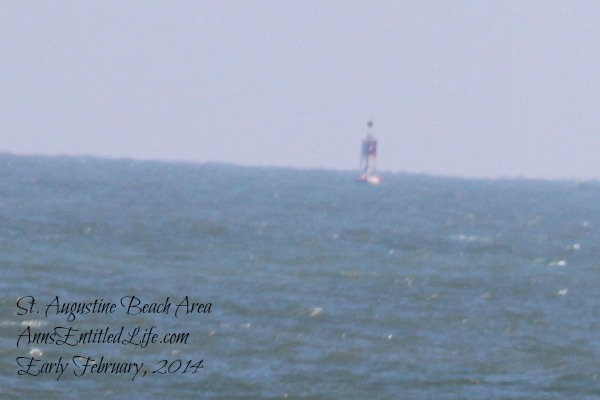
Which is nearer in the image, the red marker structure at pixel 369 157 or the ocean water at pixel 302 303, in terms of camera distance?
the ocean water at pixel 302 303

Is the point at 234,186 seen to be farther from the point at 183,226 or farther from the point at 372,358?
the point at 372,358

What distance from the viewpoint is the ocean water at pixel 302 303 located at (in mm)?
32375

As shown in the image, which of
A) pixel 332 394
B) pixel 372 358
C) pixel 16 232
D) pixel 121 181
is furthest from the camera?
pixel 121 181

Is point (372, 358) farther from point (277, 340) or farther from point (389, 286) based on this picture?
point (389, 286)

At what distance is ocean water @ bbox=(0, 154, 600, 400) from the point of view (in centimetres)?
Result: 3238

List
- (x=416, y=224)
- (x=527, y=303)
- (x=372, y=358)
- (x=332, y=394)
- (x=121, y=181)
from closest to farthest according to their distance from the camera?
(x=332, y=394) < (x=372, y=358) < (x=527, y=303) < (x=416, y=224) < (x=121, y=181)

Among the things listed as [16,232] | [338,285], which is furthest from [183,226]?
[338,285]

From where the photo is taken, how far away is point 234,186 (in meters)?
123

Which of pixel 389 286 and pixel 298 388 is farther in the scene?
pixel 389 286

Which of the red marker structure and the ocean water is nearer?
the ocean water

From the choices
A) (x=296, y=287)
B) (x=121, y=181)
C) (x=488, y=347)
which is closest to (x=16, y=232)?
(x=296, y=287)

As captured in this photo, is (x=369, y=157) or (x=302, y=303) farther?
(x=369, y=157)

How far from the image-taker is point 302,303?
140ft

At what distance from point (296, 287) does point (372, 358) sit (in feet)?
37.8
